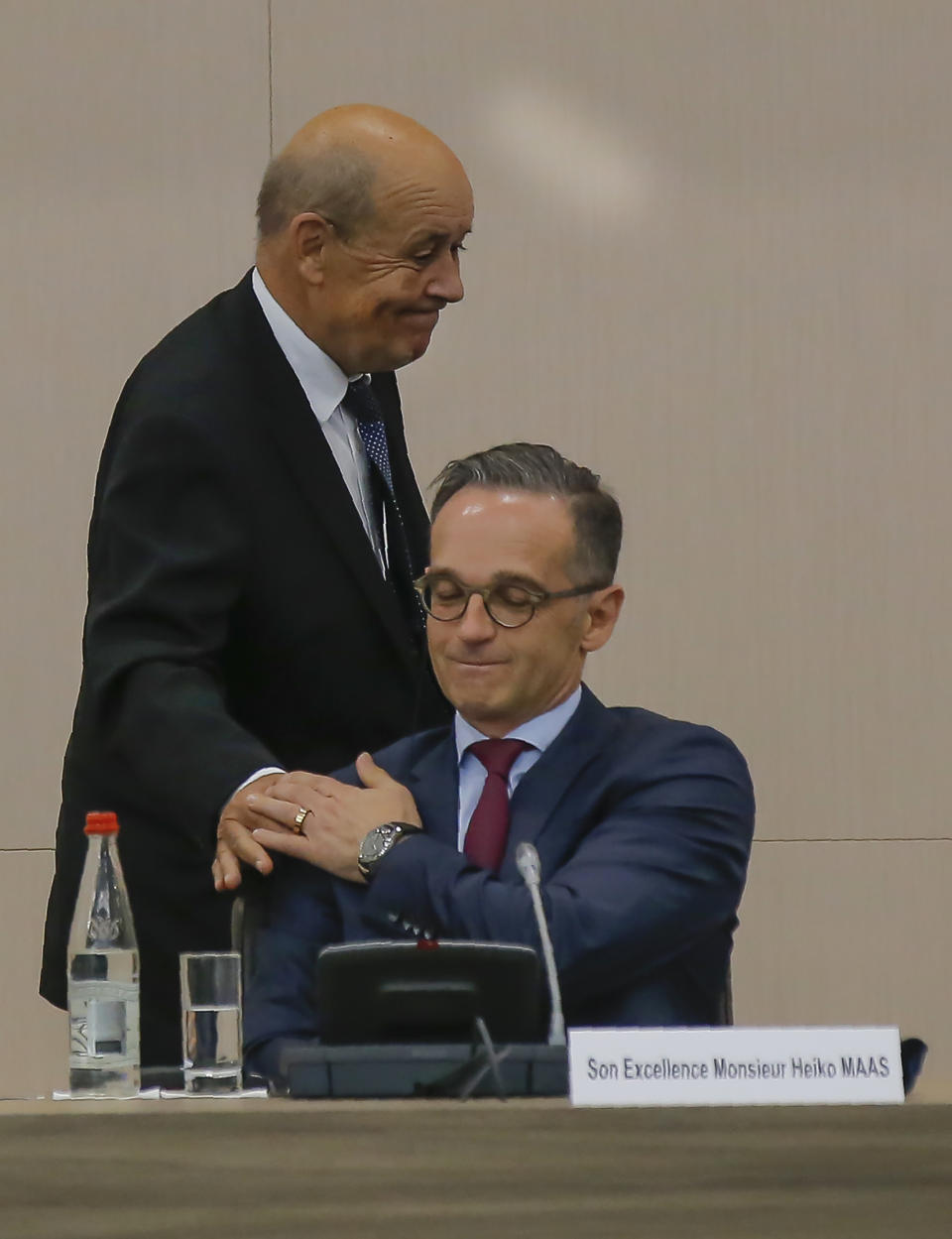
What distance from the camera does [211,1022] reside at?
1478mm

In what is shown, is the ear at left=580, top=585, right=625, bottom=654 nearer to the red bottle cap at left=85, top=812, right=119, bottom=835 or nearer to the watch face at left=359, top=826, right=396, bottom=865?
the watch face at left=359, top=826, right=396, bottom=865

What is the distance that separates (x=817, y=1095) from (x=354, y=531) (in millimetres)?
1185

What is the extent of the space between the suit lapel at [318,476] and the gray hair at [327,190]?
0.56ft

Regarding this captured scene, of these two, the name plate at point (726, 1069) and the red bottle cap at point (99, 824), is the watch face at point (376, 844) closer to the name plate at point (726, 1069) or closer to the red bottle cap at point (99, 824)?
the red bottle cap at point (99, 824)

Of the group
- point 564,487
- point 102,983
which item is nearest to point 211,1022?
point 102,983

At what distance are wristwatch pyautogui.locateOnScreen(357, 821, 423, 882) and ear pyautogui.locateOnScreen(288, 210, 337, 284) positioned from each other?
0.80 meters

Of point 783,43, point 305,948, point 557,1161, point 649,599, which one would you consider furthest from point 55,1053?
point 557,1161

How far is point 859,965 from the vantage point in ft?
11.6

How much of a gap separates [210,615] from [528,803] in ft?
1.67

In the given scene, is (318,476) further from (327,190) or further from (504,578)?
(504,578)

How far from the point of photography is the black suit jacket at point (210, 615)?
211 centimetres

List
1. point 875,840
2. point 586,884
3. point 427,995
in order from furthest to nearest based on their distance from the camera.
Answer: point 875,840, point 586,884, point 427,995


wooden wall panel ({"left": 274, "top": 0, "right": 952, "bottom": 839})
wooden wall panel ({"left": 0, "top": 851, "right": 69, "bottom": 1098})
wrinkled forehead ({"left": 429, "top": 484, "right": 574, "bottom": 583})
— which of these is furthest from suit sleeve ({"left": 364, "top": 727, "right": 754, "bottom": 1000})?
wooden wall panel ({"left": 0, "top": 851, "right": 69, "bottom": 1098})

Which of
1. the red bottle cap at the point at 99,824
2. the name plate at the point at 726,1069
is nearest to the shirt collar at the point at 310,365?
the red bottle cap at the point at 99,824
